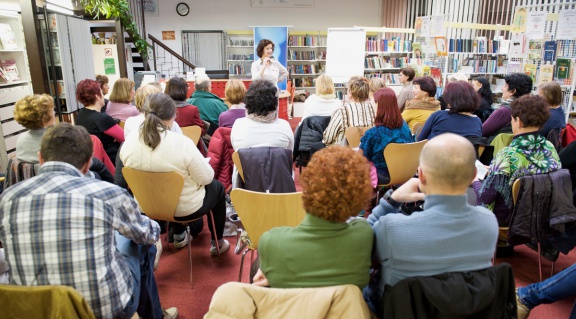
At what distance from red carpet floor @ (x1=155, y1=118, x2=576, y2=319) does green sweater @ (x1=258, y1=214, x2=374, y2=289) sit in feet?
4.23

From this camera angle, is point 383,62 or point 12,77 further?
point 383,62

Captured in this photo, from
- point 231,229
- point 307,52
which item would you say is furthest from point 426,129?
point 307,52

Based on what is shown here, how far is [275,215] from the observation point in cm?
204

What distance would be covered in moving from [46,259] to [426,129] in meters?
2.94

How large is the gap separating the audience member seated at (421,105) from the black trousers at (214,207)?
214 cm

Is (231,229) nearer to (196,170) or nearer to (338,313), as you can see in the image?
(196,170)

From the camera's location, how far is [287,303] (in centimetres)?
117

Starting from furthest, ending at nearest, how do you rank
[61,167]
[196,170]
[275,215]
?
[196,170]
[275,215]
[61,167]

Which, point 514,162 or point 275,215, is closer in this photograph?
point 275,215

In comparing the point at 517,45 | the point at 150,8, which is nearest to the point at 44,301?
the point at 517,45

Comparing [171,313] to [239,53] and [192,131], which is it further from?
[239,53]

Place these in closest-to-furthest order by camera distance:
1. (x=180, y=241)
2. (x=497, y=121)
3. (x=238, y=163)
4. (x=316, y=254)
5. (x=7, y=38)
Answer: (x=316, y=254)
(x=238, y=163)
(x=180, y=241)
(x=497, y=121)
(x=7, y=38)

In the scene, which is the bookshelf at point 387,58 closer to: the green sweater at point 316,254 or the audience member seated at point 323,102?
the audience member seated at point 323,102

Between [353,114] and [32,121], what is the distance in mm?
2434
